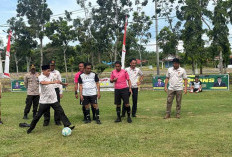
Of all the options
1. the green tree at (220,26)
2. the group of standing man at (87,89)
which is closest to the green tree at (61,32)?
the green tree at (220,26)

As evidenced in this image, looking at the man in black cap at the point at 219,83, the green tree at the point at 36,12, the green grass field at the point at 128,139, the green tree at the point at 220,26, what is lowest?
the green grass field at the point at 128,139

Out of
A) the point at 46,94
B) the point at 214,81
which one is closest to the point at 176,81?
the point at 46,94

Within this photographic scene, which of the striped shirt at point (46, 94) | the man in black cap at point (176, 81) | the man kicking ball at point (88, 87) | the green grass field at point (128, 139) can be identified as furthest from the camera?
the man in black cap at point (176, 81)

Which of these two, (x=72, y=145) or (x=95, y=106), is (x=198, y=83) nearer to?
(x=95, y=106)

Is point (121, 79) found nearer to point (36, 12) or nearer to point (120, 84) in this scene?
point (120, 84)

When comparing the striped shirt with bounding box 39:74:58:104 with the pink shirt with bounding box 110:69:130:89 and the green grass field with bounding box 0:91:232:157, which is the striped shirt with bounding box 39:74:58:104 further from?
the pink shirt with bounding box 110:69:130:89

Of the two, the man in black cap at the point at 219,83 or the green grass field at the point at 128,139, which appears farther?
the man in black cap at the point at 219,83

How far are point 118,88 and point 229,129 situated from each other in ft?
10.4

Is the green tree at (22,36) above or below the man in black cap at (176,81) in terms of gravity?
above

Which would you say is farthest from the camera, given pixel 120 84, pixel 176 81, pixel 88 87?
pixel 176 81

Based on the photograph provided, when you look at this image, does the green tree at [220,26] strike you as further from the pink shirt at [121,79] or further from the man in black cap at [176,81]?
the pink shirt at [121,79]

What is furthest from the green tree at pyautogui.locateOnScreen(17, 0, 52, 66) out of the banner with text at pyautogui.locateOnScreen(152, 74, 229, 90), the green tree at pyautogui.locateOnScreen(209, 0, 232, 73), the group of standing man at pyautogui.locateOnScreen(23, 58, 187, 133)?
the group of standing man at pyautogui.locateOnScreen(23, 58, 187, 133)

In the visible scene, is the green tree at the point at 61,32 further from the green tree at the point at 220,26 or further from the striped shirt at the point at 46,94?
the striped shirt at the point at 46,94

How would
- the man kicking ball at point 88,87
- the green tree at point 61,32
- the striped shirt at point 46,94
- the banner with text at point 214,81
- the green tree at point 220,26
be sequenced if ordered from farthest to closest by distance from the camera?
the green tree at point 61,32 → the green tree at point 220,26 → the banner with text at point 214,81 → the man kicking ball at point 88,87 → the striped shirt at point 46,94
